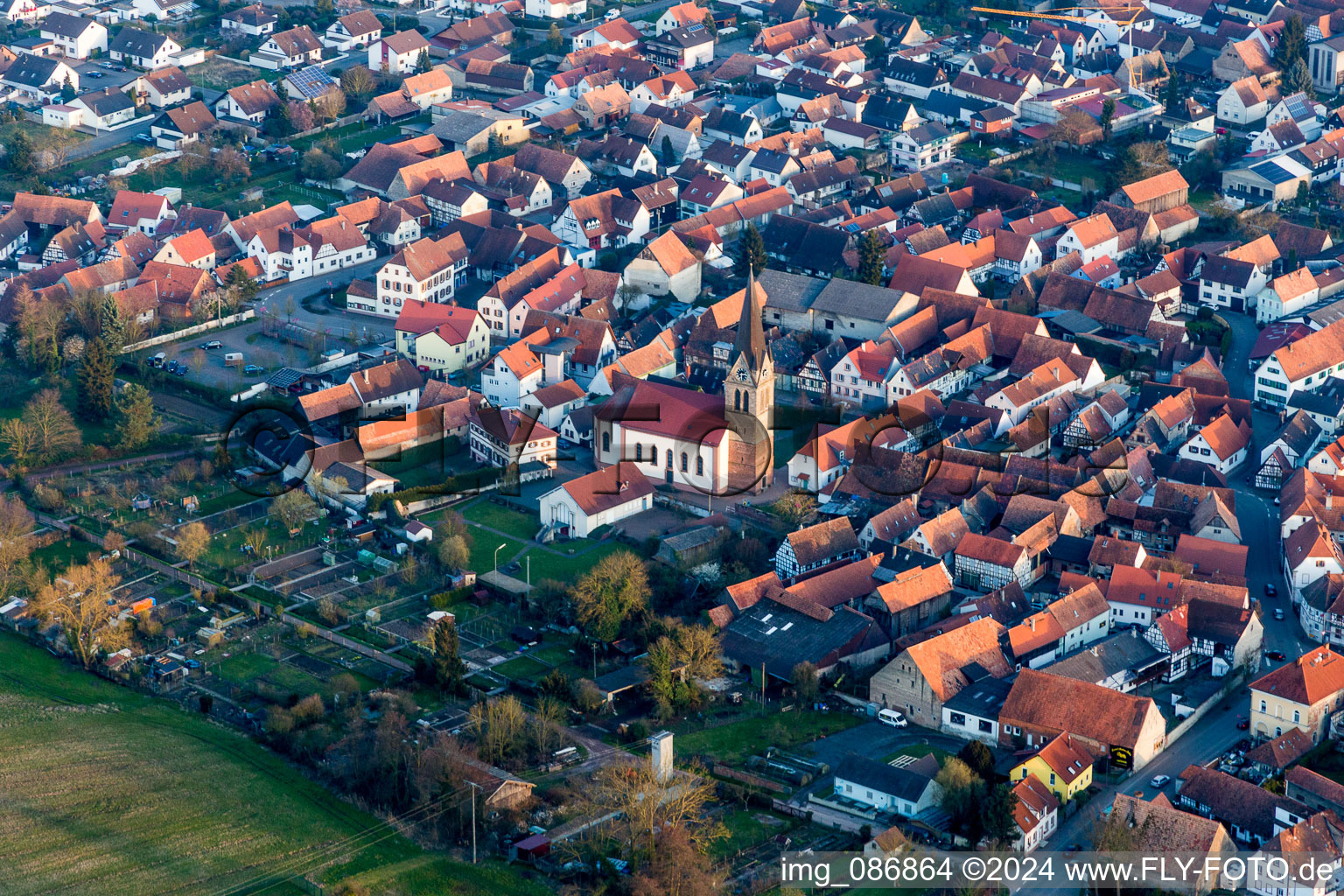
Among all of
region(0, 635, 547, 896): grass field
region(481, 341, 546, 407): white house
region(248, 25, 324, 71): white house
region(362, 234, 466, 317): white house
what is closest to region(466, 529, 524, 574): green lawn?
region(481, 341, 546, 407): white house

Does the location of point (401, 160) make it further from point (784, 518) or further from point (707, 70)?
point (784, 518)

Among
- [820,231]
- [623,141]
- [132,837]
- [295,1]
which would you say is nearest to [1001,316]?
[820,231]

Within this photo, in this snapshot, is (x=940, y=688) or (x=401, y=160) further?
(x=401, y=160)

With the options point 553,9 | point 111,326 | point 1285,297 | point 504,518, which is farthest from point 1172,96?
point 111,326

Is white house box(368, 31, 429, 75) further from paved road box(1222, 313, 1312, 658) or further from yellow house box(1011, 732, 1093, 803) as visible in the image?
yellow house box(1011, 732, 1093, 803)

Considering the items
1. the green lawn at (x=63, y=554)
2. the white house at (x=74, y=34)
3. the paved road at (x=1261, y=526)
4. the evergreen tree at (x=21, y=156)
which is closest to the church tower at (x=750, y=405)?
the paved road at (x=1261, y=526)

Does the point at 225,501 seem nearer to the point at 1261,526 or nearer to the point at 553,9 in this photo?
the point at 1261,526

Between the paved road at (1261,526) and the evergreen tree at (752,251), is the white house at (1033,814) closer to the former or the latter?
the paved road at (1261,526)
